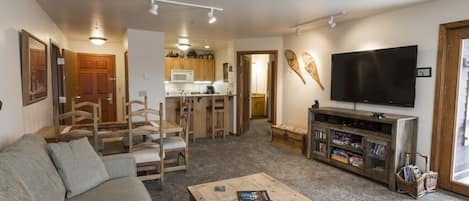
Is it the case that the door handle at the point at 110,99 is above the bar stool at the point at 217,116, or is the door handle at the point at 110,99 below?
above

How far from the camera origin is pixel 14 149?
186 cm

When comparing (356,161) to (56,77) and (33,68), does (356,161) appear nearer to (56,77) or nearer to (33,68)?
(33,68)

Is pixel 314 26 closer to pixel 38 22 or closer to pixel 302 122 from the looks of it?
pixel 302 122

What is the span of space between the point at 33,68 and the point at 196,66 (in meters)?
5.50

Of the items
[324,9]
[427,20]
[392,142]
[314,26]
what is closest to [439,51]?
[427,20]

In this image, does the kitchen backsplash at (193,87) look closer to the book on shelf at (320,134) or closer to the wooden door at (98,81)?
the wooden door at (98,81)

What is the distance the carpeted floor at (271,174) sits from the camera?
3.09m

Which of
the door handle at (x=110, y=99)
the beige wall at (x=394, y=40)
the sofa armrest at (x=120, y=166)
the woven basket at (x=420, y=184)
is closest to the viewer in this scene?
the sofa armrest at (x=120, y=166)

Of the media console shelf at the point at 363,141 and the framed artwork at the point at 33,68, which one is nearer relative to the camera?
the framed artwork at the point at 33,68

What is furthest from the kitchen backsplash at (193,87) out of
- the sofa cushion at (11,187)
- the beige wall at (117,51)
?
the sofa cushion at (11,187)

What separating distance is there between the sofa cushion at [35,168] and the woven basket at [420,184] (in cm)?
339

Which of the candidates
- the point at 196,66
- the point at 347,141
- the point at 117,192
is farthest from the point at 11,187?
the point at 196,66

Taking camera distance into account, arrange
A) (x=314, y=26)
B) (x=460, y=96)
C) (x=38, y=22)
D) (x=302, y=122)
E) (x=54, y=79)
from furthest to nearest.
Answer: (x=302, y=122), (x=314, y=26), (x=54, y=79), (x=38, y=22), (x=460, y=96)

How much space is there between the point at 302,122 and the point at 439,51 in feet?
8.67
